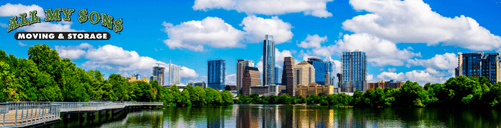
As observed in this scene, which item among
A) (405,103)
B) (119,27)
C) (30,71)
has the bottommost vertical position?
(405,103)

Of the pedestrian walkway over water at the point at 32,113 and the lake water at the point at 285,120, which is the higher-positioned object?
the pedestrian walkway over water at the point at 32,113

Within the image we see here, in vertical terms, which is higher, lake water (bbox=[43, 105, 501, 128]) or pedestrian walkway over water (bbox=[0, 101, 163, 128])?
pedestrian walkway over water (bbox=[0, 101, 163, 128])

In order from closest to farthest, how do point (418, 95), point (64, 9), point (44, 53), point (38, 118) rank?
point (38, 118) → point (64, 9) → point (44, 53) → point (418, 95)

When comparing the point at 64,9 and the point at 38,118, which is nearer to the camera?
the point at 38,118

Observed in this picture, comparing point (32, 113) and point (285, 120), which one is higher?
point (32, 113)

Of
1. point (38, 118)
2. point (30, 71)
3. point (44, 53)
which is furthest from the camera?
point (44, 53)

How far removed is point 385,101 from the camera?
5655 inches

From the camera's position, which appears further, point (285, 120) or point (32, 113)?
point (285, 120)

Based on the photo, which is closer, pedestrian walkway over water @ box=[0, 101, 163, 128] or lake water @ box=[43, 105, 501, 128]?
pedestrian walkway over water @ box=[0, 101, 163, 128]

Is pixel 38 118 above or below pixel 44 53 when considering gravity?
below

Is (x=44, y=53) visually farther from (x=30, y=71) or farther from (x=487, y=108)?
(x=487, y=108)

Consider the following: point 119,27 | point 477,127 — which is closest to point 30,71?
point 119,27

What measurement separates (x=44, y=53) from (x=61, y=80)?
488 cm

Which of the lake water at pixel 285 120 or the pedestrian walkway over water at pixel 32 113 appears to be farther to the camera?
the lake water at pixel 285 120
